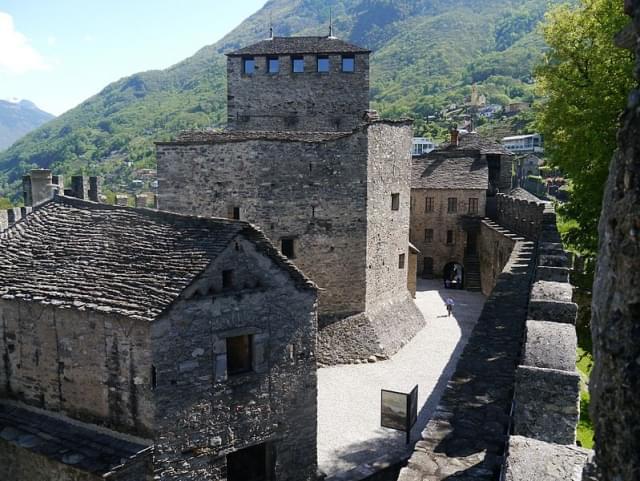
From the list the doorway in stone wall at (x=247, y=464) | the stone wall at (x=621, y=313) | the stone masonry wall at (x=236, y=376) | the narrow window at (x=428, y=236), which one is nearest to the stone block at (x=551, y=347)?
the stone wall at (x=621, y=313)

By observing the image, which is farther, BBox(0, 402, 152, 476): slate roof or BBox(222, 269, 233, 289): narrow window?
BBox(222, 269, 233, 289): narrow window

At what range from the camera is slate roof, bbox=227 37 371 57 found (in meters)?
27.6

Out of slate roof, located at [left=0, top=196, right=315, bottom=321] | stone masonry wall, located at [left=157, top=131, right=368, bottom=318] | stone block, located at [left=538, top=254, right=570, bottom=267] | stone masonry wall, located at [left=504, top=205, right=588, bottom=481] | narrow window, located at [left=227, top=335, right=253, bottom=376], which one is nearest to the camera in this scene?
stone masonry wall, located at [left=504, top=205, right=588, bottom=481]

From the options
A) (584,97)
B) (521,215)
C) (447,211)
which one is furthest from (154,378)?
(447,211)

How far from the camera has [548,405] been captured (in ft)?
20.7

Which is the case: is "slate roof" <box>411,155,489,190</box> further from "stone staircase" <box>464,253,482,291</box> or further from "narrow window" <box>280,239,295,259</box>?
"narrow window" <box>280,239,295,259</box>

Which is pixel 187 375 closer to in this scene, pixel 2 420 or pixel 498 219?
pixel 2 420

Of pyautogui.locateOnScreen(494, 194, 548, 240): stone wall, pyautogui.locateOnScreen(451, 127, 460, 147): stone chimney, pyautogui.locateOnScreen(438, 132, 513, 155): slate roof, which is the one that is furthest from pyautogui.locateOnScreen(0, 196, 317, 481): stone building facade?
pyautogui.locateOnScreen(451, 127, 460, 147): stone chimney

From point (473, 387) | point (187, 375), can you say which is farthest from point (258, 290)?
point (473, 387)

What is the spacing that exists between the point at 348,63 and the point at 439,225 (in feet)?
51.9

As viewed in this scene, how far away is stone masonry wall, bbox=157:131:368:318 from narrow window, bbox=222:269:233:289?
968 cm

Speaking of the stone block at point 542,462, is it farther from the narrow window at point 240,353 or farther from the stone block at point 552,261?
the stone block at point 552,261

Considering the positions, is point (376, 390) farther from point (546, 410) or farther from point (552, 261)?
point (546, 410)

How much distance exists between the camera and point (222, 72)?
593 ft
